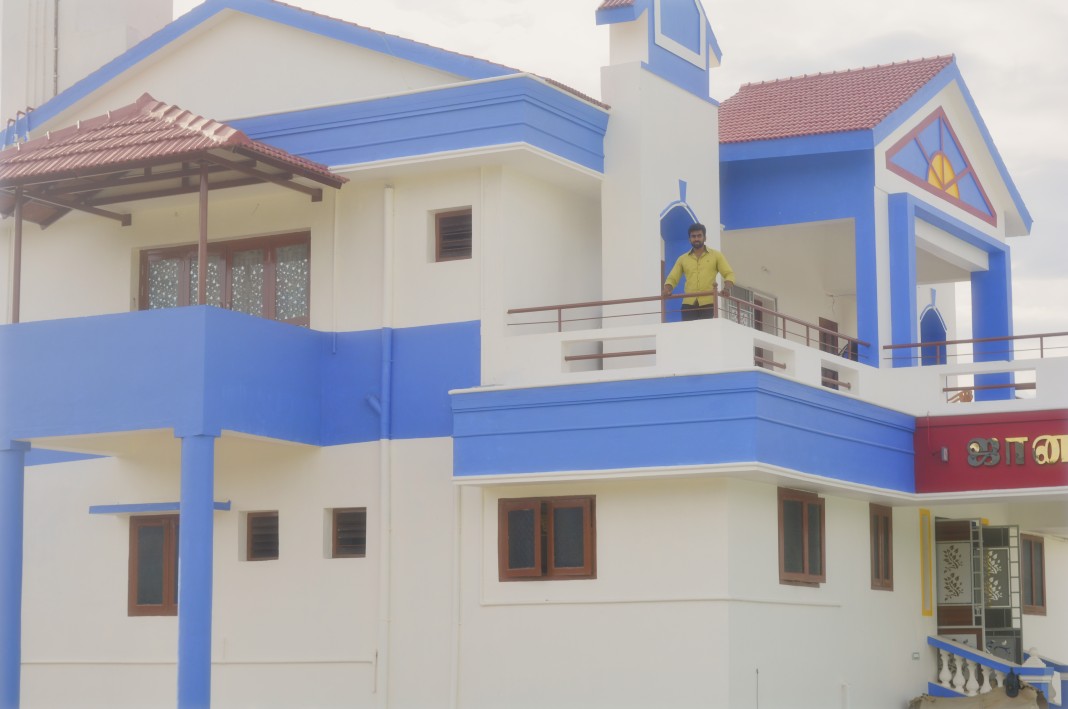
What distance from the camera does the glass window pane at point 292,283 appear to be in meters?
22.7

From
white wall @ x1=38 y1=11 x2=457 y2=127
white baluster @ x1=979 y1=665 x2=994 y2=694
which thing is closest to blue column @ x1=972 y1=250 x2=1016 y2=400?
white baluster @ x1=979 y1=665 x2=994 y2=694

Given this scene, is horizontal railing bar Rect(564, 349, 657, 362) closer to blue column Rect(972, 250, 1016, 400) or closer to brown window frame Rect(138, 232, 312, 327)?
brown window frame Rect(138, 232, 312, 327)

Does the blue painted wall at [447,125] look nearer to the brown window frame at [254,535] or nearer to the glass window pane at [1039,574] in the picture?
the brown window frame at [254,535]

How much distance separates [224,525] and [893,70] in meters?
12.9

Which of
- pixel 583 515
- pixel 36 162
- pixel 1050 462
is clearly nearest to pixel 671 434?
pixel 583 515

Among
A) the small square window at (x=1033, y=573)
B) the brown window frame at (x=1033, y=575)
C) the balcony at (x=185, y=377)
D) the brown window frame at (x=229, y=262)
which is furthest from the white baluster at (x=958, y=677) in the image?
the brown window frame at (x=229, y=262)

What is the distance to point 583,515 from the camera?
66.9 feet

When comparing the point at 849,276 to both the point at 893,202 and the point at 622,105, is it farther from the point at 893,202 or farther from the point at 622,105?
the point at 622,105

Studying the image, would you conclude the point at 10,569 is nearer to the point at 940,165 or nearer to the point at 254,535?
the point at 254,535

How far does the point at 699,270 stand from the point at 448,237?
3.33 metres

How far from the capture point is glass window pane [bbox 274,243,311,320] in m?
22.7

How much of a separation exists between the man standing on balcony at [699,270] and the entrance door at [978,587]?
22.4 feet

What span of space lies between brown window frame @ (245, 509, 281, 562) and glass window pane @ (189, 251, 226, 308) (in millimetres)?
3064

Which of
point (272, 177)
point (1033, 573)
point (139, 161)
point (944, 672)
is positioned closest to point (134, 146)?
point (139, 161)
